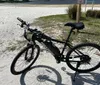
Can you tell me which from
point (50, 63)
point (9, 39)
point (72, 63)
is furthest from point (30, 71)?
point (9, 39)

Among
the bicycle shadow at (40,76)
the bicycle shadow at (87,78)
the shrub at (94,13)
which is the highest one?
the shrub at (94,13)

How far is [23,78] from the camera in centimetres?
380

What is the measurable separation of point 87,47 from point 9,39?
341 cm

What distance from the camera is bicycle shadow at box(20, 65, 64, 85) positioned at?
3.67m

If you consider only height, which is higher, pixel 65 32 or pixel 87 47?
pixel 87 47

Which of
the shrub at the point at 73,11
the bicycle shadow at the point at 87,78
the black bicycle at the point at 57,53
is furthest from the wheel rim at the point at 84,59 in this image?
the shrub at the point at 73,11

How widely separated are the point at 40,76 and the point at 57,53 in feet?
1.91

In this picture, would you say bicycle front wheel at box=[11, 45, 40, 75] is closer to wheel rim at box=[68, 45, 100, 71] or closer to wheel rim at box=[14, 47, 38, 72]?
wheel rim at box=[14, 47, 38, 72]

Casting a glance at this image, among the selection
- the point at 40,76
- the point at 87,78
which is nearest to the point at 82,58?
the point at 87,78

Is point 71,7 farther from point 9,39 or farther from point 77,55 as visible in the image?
point 77,55

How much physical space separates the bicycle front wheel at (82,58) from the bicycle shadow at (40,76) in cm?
40

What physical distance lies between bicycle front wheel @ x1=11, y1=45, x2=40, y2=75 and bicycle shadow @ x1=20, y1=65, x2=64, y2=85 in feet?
0.41

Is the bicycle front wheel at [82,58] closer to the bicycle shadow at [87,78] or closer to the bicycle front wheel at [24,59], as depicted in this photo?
the bicycle shadow at [87,78]

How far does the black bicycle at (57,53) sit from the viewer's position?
145 inches
